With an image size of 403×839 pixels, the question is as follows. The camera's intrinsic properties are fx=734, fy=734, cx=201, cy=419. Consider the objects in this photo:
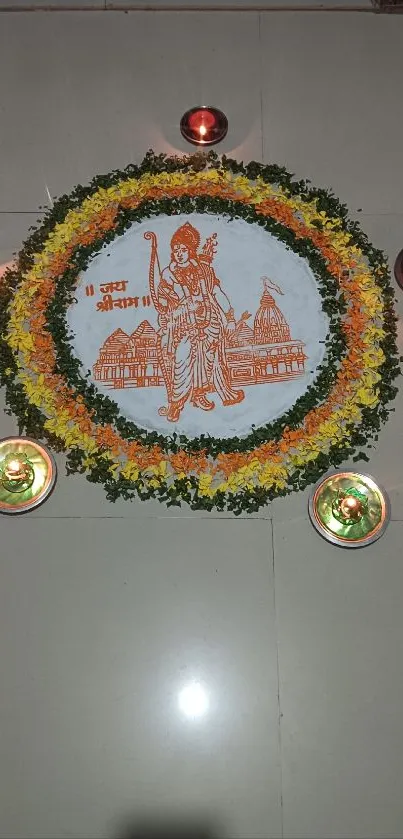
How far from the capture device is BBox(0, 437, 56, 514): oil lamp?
79.7 inches

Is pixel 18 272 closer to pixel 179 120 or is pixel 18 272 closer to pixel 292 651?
pixel 179 120

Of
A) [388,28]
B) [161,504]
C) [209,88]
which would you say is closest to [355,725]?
[161,504]

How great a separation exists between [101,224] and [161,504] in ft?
3.10

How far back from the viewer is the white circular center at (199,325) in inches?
85.3

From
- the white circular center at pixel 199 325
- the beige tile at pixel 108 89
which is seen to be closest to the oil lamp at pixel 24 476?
the white circular center at pixel 199 325

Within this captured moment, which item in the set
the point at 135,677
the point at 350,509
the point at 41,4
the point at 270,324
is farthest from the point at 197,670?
the point at 41,4

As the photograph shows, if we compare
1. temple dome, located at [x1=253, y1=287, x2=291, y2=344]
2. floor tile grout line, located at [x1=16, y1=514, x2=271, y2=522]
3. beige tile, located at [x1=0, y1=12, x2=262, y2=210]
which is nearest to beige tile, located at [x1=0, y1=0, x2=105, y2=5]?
beige tile, located at [x1=0, y1=12, x2=262, y2=210]

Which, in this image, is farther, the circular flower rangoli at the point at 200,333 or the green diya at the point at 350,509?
the circular flower rangoli at the point at 200,333

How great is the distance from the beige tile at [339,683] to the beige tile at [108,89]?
1.39 meters

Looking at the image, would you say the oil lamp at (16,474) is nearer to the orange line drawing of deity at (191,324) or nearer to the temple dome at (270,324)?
the orange line drawing of deity at (191,324)

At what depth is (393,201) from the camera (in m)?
2.42

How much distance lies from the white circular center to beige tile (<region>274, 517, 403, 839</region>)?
432mm

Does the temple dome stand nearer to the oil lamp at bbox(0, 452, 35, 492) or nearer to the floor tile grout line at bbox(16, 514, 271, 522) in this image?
the floor tile grout line at bbox(16, 514, 271, 522)

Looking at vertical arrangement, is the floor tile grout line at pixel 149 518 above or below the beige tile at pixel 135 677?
above
